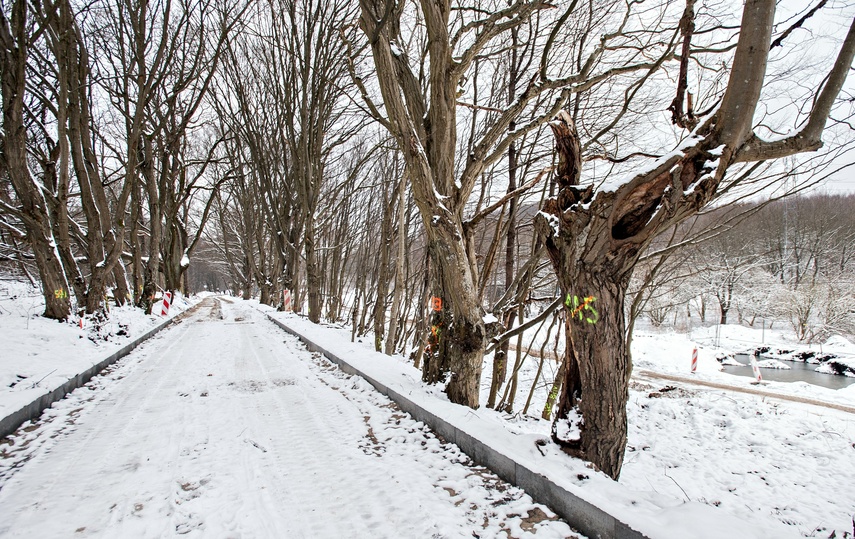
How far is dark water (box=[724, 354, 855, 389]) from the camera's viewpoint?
16.8 m

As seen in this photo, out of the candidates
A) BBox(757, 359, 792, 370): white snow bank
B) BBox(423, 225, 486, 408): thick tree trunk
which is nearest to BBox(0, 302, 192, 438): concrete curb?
BBox(423, 225, 486, 408): thick tree trunk

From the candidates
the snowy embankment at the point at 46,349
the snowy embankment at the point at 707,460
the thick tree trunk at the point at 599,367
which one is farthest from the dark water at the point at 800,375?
the snowy embankment at the point at 46,349

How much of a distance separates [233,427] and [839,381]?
909 inches

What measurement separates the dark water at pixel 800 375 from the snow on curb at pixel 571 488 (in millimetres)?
19062

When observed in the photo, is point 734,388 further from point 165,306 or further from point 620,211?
point 165,306

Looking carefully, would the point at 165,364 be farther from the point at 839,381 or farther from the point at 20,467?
the point at 839,381

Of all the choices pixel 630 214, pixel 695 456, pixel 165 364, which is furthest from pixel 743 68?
pixel 165 364

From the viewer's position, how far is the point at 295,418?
427 cm

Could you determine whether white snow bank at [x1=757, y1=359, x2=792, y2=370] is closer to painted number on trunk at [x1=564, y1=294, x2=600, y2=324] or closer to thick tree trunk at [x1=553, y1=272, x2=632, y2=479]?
thick tree trunk at [x1=553, y1=272, x2=632, y2=479]

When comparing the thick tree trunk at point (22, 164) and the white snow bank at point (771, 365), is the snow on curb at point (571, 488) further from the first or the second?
the white snow bank at point (771, 365)

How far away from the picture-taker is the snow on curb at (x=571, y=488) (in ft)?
6.55

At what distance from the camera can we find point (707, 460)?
6742 millimetres

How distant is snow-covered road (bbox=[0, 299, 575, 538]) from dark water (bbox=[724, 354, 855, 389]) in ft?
64.4

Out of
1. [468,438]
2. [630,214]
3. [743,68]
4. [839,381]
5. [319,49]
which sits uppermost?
[319,49]
